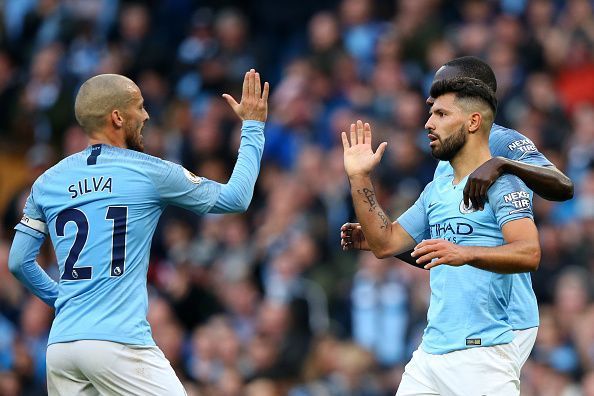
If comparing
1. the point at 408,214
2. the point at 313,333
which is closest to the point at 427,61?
the point at 313,333

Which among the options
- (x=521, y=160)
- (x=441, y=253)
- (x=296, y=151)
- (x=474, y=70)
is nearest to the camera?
(x=441, y=253)

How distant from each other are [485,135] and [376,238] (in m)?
0.82

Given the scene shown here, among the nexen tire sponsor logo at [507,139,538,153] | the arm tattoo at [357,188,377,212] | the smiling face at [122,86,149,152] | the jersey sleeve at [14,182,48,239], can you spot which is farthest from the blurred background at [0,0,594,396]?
the smiling face at [122,86,149,152]

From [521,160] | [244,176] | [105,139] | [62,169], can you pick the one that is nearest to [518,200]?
[521,160]

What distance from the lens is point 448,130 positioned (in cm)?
677

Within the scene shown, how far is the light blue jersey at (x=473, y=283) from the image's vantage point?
6.51m

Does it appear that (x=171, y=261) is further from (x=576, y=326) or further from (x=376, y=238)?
(x=376, y=238)

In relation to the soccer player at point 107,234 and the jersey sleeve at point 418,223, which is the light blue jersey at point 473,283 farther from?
the soccer player at point 107,234

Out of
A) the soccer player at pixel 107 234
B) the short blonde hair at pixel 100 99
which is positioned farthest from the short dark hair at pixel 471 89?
the short blonde hair at pixel 100 99

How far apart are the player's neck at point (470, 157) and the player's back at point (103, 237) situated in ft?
5.17

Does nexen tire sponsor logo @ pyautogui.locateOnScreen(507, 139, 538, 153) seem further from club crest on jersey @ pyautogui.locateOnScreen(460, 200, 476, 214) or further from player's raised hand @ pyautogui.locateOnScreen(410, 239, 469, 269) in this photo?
player's raised hand @ pyautogui.locateOnScreen(410, 239, 469, 269)

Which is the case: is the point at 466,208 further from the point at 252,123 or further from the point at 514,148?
the point at 252,123

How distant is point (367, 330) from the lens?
492 inches

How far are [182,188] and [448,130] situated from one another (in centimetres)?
145
